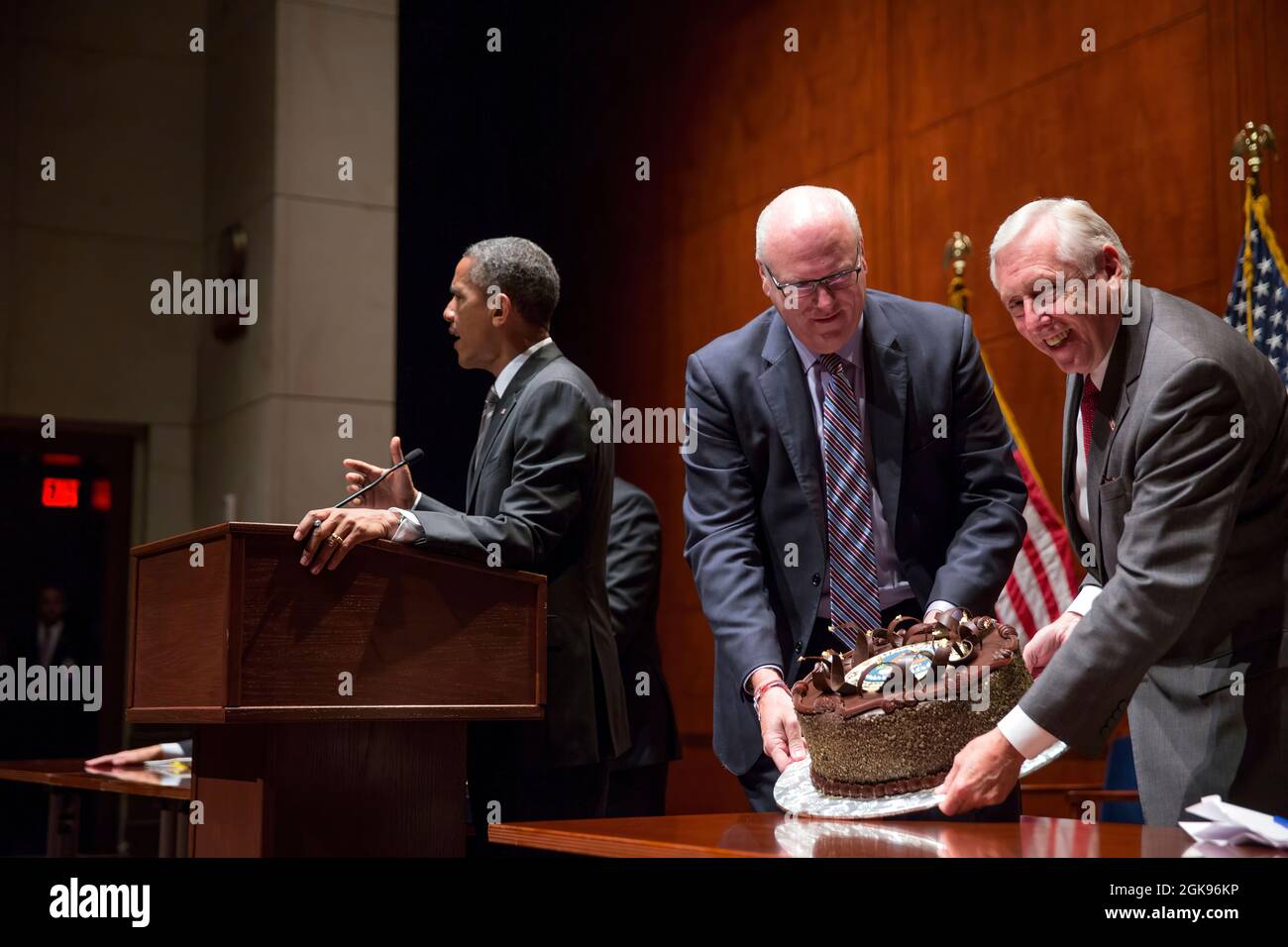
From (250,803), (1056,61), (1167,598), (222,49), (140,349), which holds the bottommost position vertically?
(250,803)

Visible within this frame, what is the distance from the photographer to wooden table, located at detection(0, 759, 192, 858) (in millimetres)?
3236

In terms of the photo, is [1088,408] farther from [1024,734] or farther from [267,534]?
[267,534]

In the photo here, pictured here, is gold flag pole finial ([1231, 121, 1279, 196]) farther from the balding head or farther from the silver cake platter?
the silver cake platter

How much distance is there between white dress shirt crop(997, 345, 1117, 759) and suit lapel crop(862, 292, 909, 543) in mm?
295

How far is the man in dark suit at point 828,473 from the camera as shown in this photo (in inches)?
90.7

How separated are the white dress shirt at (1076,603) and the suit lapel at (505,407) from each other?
1.19 m

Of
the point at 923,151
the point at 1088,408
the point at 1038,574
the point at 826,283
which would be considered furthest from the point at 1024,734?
the point at 923,151

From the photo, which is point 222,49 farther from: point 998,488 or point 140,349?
point 998,488

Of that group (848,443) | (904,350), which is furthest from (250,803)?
(904,350)

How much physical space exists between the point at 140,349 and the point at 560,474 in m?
4.78

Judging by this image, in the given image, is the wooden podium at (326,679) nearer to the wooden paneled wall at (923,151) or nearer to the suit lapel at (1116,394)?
the suit lapel at (1116,394)

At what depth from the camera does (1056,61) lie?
17.2ft

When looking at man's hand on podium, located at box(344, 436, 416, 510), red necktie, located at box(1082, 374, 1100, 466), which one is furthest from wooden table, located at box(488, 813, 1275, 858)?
man's hand on podium, located at box(344, 436, 416, 510)

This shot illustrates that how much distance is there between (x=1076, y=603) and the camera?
6.99ft
